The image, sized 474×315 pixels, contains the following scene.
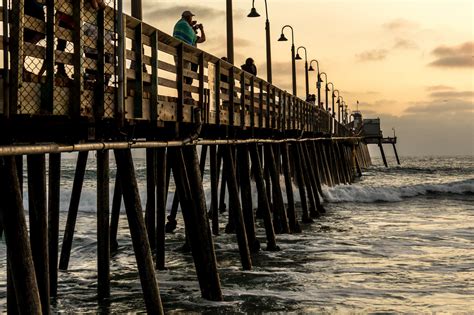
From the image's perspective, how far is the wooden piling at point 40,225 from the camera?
7.89 m

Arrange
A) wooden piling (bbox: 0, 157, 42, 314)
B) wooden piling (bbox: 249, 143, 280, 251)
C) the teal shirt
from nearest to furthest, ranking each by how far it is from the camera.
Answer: wooden piling (bbox: 0, 157, 42, 314) → the teal shirt → wooden piling (bbox: 249, 143, 280, 251)

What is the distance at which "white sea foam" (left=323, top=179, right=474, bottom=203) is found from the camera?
120ft

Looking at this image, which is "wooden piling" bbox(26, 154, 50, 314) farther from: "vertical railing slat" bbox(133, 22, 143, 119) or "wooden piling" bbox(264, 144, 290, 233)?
"wooden piling" bbox(264, 144, 290, 233)

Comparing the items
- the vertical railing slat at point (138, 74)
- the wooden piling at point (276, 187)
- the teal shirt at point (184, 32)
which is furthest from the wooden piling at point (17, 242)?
the wooden piling at point (276, 187)

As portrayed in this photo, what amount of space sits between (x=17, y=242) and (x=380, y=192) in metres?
34.4

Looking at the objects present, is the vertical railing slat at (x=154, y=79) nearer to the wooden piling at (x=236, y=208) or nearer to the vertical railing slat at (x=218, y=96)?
the vertical railing slat at (x=218, y=96)

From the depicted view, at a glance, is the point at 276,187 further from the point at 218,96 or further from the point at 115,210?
the point at 218,96

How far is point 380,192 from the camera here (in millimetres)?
39375

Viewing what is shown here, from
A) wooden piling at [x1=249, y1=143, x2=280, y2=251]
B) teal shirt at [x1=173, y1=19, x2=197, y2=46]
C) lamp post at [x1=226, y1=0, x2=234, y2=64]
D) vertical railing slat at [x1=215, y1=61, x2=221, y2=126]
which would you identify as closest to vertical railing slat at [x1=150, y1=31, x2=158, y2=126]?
teal shirt at [x1=173, y1=19, x2=197, y2=46]

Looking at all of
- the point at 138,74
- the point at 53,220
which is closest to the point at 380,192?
the point at 53,220

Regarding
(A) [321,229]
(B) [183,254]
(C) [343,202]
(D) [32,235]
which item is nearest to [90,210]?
(C) [343,202]

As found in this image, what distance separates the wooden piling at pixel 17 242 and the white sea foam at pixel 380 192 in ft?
95.7

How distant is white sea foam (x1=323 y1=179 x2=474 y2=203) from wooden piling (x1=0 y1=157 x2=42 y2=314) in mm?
29184

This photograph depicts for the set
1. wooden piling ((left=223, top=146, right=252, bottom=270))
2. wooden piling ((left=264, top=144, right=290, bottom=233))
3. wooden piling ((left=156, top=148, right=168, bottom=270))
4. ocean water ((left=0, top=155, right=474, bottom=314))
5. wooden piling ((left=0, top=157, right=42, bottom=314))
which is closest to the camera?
wooden piling ((left=0, top=157, right=42, bottom=314))
